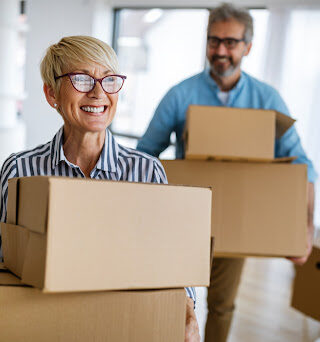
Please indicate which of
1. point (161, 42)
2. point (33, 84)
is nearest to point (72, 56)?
point (161, 42)

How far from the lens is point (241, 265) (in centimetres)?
188

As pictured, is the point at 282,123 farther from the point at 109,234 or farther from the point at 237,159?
the point at 109,234

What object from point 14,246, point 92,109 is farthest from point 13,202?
point 92,109

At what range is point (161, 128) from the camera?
70.7 inches

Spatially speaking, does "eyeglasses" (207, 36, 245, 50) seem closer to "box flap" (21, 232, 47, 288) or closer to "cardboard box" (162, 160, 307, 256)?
"cardboard box" (162, 160, 307, 256)

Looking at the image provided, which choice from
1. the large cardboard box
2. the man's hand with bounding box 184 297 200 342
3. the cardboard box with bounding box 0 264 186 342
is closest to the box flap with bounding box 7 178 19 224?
the large cardboard box

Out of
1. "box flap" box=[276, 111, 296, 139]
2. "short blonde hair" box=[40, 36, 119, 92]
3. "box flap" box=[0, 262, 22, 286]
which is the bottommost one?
"box flap" box=[0, 262, 22, 286]

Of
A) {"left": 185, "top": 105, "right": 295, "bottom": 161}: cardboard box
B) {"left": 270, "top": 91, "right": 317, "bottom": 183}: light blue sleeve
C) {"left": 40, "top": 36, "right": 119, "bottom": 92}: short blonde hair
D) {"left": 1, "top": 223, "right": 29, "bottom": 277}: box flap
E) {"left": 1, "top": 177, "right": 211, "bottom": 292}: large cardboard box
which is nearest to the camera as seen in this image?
{"left": 1, "top": 177, "right": 211, "bottom": 292}: large cardboard box

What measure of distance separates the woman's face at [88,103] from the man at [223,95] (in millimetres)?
657

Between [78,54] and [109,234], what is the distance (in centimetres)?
50

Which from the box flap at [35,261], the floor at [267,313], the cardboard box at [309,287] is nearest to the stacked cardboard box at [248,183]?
the box flap at [35,261]

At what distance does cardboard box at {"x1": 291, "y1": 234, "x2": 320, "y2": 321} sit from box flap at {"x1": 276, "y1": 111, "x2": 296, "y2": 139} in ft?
2.97

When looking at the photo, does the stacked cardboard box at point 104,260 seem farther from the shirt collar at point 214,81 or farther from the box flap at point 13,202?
the shirt collar at point 214,81

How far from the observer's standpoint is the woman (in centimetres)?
111
